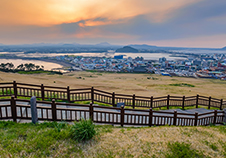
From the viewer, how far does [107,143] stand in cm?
644

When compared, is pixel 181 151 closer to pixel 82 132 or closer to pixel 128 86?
pixel 82 132

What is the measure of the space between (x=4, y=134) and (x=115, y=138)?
461cm

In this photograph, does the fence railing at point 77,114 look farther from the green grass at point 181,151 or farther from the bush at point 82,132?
the green grass at point 181,151

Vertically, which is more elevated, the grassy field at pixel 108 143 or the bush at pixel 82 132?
the bush at pixel 82 132

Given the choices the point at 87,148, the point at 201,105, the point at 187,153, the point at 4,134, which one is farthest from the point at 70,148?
the point at 201,105

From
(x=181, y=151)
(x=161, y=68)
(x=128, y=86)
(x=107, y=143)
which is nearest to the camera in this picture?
(x=181, y=151)

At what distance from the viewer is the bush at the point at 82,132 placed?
6301 millimetres

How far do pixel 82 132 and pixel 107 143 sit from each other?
3.72 ft

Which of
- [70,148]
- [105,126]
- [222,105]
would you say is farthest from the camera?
[222,105]

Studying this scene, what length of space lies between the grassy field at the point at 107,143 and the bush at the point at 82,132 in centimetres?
20

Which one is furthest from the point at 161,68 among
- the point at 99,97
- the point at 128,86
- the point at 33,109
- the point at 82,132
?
the point at 82,132

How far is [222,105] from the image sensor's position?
16.1m

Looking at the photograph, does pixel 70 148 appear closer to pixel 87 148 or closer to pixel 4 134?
pixel 87 148

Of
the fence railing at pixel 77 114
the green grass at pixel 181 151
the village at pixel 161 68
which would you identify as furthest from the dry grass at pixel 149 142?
the village at pixel 161 68
